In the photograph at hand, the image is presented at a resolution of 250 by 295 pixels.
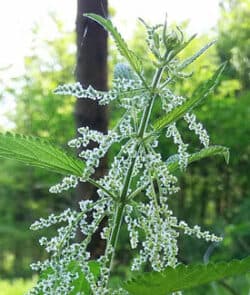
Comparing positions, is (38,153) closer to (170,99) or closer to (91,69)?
(170,99)

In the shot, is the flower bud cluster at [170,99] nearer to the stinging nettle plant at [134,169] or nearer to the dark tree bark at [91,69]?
the stinging nettle plant at [134,169]

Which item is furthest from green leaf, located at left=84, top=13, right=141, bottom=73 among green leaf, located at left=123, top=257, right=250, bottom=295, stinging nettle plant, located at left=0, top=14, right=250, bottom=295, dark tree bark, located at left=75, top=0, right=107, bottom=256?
dark tree bark, located at left=75, top=0, right=107, bottom=256

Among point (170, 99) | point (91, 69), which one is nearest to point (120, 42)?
point (170, 99)

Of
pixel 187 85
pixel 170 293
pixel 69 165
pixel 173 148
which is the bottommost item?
pixel 170 293

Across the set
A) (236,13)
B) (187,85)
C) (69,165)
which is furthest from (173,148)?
(69,165)

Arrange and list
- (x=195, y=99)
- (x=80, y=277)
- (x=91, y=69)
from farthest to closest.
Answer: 1. (x=91, y=69)
2. (x=80, y=277)
3. (x=195, y=99)

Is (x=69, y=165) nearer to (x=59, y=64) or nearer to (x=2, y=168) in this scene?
(x=59, y=64)

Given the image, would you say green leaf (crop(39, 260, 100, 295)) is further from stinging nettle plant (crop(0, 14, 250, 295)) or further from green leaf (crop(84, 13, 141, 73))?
green leaf (crop(84, 13, 141, 73))

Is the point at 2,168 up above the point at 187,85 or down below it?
above
